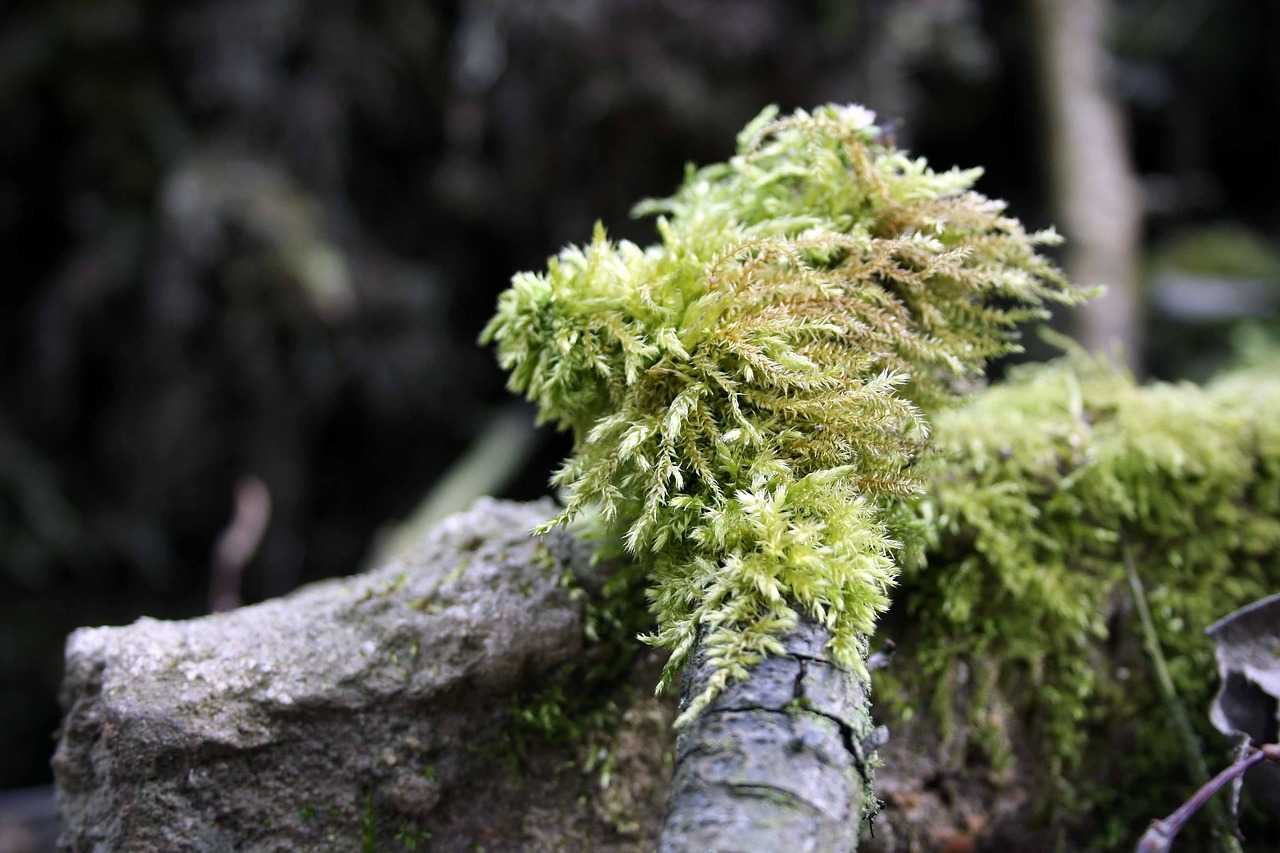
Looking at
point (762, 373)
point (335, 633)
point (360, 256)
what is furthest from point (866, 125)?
point (360, 256)

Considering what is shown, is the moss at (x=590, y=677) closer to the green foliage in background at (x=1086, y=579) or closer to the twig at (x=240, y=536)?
the green foliage in background at (x=1086, y=579)

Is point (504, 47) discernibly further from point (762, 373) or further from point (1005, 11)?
point (762, 373)

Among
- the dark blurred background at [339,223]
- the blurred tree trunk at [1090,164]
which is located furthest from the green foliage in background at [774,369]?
the blurred tree trunk at [1090,164]

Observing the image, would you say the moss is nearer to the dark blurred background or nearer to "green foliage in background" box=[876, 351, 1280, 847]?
"green foliage in background" box=[876, 351, 1280, 847]

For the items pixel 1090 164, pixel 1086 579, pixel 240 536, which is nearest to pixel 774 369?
pixel 1086 579

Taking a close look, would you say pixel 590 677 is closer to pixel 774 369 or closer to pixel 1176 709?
pixel 774 369

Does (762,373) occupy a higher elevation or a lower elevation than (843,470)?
higher
